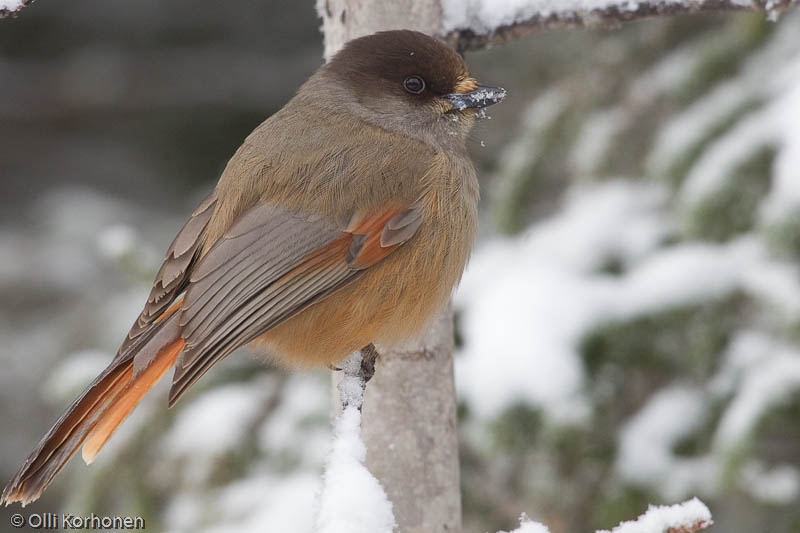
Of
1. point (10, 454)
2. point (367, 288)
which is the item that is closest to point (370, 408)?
point (367, 288)

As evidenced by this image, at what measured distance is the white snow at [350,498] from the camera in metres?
1.98

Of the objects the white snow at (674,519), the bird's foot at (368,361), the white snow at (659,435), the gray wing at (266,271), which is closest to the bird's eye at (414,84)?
the gray wing at (266,271)

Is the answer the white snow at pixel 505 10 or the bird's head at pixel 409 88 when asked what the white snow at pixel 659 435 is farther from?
the white snow at pixel 505 10

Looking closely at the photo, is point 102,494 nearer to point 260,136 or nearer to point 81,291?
point 260,136

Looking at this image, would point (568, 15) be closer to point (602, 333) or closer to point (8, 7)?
point (602, 333)

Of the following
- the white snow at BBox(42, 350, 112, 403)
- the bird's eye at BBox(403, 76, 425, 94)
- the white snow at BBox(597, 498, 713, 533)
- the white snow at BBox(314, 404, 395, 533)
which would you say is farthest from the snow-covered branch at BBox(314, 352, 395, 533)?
the white snow at BBox(42, 350, 112, 403)

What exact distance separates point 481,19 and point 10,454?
14.0 ft

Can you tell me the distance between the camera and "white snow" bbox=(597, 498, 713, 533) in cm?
177

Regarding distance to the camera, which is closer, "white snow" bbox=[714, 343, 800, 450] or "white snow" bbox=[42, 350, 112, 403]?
"white snow" bbox=[714, 343, 800, 450]

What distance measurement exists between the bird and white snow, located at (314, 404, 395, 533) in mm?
679

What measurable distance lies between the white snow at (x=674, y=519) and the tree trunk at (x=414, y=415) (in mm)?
1177

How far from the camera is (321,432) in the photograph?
377 centimetres

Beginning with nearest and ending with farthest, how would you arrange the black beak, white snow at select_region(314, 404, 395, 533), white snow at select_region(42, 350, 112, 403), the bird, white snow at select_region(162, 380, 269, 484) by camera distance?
white snow at select_region(314, 404, 395, 533), the bird, the black beak, white snow at select_region(162, 380, 269, 484), white snow at select_region(42, 350, 112, 403)

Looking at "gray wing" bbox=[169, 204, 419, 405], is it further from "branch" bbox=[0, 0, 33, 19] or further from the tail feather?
"branch" bbox=[0, 0, 33, 19]
